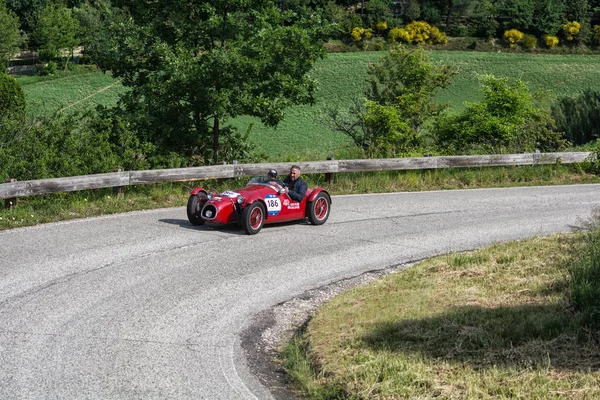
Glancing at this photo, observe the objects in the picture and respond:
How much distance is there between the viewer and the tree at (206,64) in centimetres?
2159

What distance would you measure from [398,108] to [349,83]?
41000 millimetres

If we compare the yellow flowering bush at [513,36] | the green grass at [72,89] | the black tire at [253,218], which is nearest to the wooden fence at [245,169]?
the black tire at [253,218]

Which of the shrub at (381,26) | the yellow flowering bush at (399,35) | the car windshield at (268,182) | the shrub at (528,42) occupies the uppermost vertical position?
the shrub at (381,26)

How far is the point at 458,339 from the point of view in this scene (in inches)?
348

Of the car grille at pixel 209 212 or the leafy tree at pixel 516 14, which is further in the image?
the leafy tree at pixel 516 14

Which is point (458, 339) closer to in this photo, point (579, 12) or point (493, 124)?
point (493, 124)

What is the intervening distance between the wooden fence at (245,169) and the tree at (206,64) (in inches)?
Answer: 95.5

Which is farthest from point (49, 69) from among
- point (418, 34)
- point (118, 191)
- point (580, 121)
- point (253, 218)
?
point (253, 218)

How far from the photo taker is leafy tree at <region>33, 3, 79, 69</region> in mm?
81438

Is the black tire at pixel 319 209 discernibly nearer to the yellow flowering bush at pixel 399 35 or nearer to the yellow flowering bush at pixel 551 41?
the yellow flowering bush at pixel 399 35

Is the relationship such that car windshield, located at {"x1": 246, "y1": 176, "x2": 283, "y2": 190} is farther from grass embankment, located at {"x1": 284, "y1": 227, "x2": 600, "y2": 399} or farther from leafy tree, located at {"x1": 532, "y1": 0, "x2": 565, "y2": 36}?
leafy tree, located at {"x1": 532, "y1": 0, "x2": 565, "y2": 36}

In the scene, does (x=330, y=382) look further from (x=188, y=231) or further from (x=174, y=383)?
(x=188, y=231)

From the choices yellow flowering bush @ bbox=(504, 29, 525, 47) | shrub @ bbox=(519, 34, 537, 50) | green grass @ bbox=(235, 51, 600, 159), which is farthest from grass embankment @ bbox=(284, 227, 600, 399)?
yellow flowering bush @ bbox=(504, 29, 525, 47)

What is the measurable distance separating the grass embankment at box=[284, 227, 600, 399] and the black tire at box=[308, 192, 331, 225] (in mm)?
4076
